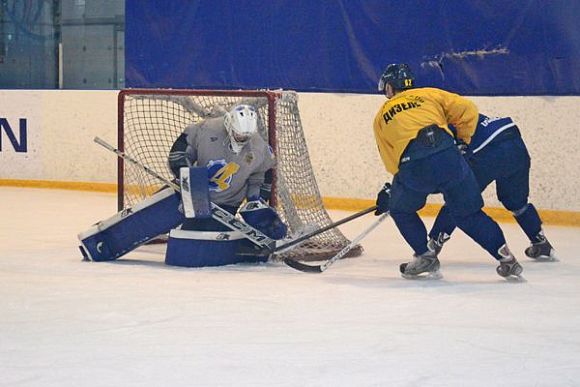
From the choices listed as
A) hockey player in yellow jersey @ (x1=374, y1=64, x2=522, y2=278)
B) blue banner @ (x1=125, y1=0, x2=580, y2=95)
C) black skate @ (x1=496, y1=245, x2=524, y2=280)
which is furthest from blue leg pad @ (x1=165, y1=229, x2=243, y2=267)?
blue banner @ (x1=125, y1=0, x2=580, y2=95)

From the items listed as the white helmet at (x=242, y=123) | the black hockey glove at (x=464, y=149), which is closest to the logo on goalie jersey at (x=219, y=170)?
the white helmet at (x=242, y=123)

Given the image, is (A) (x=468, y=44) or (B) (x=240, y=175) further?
(A) (x=468, y=44)

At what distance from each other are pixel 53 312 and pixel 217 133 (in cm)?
149

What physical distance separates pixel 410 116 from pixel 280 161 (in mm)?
1272

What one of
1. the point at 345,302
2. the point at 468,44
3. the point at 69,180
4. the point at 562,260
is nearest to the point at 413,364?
the point at 345,302

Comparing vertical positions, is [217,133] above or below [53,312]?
above

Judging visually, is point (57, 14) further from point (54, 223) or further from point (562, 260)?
point (562, 260)

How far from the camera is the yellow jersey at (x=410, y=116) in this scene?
190 inches

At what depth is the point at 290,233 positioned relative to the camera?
5.82m

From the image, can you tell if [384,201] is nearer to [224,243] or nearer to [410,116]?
[410,116]

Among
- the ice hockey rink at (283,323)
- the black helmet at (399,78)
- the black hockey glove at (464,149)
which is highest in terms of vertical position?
the black helmet at (399,78)

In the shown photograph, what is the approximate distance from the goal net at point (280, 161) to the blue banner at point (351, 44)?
1733mm

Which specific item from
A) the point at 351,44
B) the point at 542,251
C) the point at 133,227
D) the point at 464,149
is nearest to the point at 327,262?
the point at 464,149

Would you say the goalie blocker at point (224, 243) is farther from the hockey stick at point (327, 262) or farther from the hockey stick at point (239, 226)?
the hockey stick at point (327, 262)
